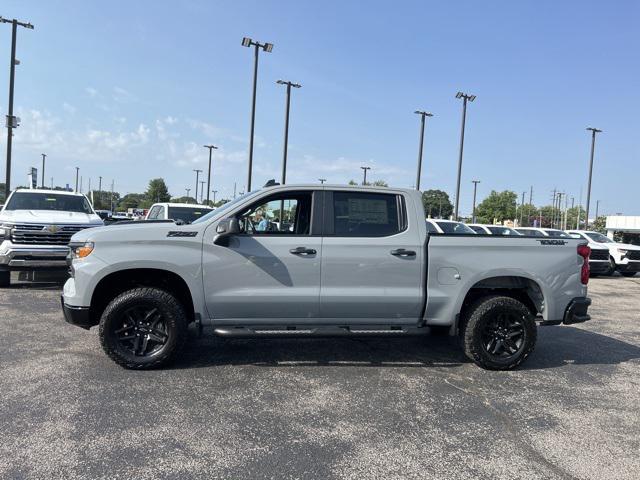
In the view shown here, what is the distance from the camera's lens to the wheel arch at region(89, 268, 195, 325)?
508cm

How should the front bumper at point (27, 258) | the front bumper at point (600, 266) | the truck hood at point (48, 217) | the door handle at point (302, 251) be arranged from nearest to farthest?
the door handle at point (302, 251), the front bumper at point (27, 258), the truck hood at point (48, 217), the front bumper at point (600, 266)

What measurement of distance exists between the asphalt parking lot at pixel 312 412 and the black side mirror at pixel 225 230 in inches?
53.1

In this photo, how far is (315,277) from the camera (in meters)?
5.11

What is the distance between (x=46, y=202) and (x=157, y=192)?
83.4m

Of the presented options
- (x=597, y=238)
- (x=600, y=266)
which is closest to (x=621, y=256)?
(x=597, y=238)

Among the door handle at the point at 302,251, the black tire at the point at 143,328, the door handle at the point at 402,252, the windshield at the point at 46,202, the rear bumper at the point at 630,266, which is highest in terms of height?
the windshield at the point at 46,202

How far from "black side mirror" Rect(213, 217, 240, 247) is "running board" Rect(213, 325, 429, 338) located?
2.91ft

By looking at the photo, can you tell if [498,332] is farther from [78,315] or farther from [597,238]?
[597,238]

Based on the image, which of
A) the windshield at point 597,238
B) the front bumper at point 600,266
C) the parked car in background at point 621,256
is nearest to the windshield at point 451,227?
the parked car in background at point 621,256

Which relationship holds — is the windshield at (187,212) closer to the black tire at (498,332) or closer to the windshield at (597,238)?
the black tire at (498,332)

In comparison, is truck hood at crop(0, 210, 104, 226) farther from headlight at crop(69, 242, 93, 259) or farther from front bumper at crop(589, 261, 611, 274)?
front bumper at crop(589, 261, 611, 274)

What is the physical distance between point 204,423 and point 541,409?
2.93 m

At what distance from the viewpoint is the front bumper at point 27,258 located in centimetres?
898

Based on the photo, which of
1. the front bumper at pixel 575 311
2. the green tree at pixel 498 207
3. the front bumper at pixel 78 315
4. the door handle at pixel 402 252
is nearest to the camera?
the front bumper at pixel 78 315
